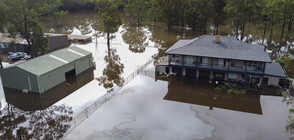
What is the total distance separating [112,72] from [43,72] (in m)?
10.9

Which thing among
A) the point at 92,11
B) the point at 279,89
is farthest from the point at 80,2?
the point at 279,89

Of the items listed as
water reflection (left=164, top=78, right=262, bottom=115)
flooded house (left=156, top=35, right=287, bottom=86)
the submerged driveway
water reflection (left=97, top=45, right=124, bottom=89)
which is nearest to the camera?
the submerged driveway

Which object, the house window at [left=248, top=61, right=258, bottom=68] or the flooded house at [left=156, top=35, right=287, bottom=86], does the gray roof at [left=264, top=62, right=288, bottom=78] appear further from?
the house window at [left=248, top=61, right=258, bottom=68]

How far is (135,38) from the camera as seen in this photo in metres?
60.4

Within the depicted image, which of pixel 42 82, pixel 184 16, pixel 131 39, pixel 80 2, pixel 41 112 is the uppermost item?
pixel 80 2

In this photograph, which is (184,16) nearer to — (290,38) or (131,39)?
(131,39)

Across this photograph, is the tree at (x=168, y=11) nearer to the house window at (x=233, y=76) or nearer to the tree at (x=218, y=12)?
the tree at (x=218, y=12)

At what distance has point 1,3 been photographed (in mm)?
34625

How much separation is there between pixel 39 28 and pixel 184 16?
43250 mm

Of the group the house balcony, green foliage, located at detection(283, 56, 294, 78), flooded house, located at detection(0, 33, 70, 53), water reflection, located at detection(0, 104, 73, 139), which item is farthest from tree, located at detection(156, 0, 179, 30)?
water reflection, located at detection(0, 104, 73, 139)

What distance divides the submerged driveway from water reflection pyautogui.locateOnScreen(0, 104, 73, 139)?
1.96 meters

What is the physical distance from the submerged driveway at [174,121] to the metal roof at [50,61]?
32.0ft

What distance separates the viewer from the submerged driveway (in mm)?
20578

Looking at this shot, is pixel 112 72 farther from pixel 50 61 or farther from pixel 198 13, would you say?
pixel 198 13
